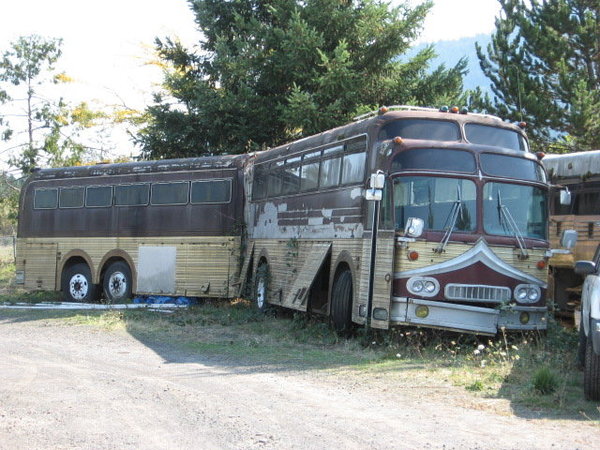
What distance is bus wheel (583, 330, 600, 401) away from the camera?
8055mm

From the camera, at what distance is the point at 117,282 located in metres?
21.0

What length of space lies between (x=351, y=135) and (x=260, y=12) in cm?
1527

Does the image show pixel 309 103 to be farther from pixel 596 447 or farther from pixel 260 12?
pixel 596 447

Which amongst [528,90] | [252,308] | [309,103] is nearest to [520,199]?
[252,308]

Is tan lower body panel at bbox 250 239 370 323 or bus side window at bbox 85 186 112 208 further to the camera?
bus side window at bbox 85 186 112 208

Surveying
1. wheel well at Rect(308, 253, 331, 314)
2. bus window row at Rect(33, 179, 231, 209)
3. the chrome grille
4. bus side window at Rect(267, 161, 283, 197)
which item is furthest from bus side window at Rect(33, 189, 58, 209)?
the chrome grille

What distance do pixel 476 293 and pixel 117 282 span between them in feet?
37.5

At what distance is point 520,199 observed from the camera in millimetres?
12336

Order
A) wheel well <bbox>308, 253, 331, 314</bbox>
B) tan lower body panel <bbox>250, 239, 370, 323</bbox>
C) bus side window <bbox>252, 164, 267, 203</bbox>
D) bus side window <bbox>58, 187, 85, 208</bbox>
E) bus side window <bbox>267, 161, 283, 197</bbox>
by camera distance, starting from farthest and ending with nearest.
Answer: bus side window <bbox>58, 187, 85, 208</bbox>
bus side window <bbox>252, 164, 267, 203</bbox>
bus side window <bbox>267, 161, 283, 197</bbox>
wheel well <bbox>308, 253, 331, 314</bbox>
tan lower body panel <bbox>250, 239, 370, 323</bbox>

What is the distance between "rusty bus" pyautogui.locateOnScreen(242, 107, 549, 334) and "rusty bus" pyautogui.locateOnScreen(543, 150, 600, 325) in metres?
2.14

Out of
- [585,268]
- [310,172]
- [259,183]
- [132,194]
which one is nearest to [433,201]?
[585,268]

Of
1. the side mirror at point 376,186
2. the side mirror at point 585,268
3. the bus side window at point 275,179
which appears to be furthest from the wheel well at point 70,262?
the side mirror at point 585,268

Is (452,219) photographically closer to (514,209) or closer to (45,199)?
(514,209)

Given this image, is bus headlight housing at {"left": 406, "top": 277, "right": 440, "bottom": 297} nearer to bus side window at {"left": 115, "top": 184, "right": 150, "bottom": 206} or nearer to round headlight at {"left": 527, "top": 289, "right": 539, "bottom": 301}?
round headlight at {"left": 527, "top": 289, "right": 539, "bottom": 301}
